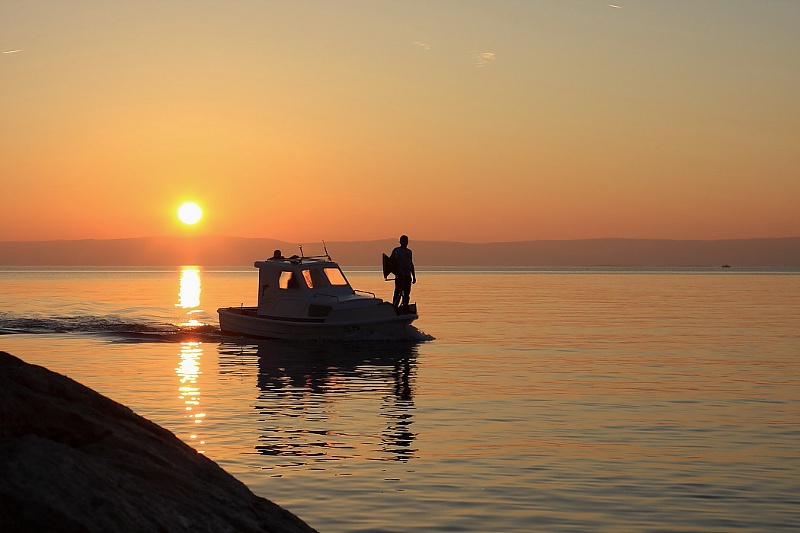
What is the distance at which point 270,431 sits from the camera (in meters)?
17.0

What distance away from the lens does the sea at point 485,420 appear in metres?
11.7

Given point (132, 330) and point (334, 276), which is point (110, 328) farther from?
point (334, 276)

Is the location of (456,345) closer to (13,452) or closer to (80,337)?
(80,337)

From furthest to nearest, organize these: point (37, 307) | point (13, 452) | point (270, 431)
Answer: point (37, 307)
point (270, 431)
point (13, 452)

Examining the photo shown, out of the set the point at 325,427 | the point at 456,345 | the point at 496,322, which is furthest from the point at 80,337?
the point at 325,427

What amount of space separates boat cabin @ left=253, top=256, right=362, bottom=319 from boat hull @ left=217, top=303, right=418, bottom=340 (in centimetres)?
39

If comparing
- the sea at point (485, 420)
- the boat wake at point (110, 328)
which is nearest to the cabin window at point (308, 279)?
the sea at point (485, 420)

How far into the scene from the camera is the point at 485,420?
18.3m

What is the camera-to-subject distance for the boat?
35844 mm

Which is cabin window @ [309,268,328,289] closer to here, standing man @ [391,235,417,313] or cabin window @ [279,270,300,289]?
cabin window @ [279,270,300,289]

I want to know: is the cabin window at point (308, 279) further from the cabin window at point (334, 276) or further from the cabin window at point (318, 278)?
the cabin window at point (334, 276)

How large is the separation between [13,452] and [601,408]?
15.5 metres

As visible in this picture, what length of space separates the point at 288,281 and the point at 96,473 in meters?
31.0

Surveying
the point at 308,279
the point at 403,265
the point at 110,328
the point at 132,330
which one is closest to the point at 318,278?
the point at 308,279
